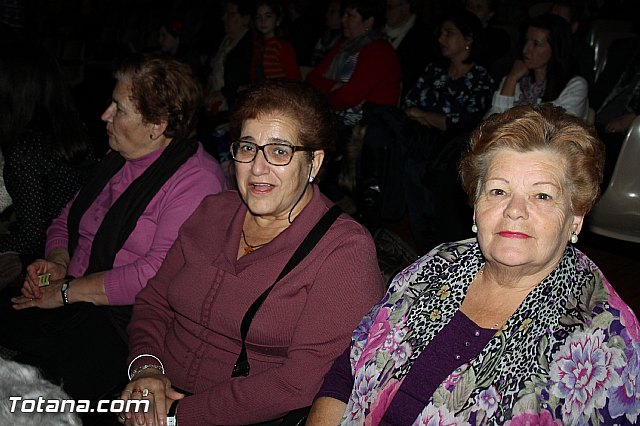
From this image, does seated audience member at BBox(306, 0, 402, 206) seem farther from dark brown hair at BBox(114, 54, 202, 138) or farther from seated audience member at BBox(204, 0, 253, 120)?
dark brown hair at BBox(114, 54, 202, 138)

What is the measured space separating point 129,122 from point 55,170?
1.35ft

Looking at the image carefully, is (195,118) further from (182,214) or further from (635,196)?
(635,196)

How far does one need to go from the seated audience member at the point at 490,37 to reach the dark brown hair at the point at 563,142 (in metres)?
2.96

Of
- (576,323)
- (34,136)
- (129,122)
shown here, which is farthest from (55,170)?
(576,323)

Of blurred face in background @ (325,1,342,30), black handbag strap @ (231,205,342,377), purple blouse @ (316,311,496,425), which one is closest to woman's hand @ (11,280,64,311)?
black handbag strap @ (231,205,342,377)

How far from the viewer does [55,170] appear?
8.76 ft

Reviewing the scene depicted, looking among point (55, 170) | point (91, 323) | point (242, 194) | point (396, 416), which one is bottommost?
point (91, 323)

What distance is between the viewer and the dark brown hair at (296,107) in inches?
79.7

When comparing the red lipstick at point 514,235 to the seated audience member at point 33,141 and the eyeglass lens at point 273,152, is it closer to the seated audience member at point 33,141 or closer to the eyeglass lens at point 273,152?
the eyeglass lens at point 273,152

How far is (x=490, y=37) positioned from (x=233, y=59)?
6.74ft

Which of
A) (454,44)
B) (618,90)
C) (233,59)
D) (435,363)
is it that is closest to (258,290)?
(435,363)

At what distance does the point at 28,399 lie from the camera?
1371 mm

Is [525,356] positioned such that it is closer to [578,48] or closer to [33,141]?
[33,141]

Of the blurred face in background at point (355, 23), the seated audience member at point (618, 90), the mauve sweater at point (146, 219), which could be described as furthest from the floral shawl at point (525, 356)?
the blurred face in background at point (355, 23)
